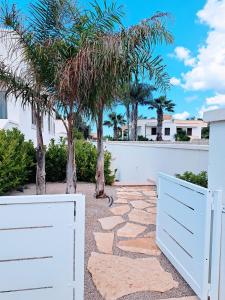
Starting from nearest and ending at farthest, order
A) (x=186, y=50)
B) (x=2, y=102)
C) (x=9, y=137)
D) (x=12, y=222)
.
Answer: (x=12, y=222) < (x=9, y=137) < (x=2, y=102) < (x=186, y=50)

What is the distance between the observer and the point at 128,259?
362cm

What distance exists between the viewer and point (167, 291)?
290cm

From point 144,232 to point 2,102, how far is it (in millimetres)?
7821

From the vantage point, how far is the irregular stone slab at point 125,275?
2916 mm

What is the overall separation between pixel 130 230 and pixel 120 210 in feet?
4.12

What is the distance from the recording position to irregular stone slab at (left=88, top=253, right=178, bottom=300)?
2916 millimetres

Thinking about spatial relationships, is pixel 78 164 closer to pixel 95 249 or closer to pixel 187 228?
pixel 95 249

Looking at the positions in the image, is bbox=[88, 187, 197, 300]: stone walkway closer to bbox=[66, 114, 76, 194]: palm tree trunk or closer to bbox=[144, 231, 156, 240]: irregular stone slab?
bbox=[144, 231, 156, 240]: irregular stone slab

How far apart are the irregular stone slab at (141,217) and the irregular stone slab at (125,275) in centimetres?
158

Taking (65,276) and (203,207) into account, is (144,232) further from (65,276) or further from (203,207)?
(65,276)

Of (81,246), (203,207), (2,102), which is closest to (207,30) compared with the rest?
(2,102)

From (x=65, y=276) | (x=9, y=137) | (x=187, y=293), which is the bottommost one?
(x=187, y=293)

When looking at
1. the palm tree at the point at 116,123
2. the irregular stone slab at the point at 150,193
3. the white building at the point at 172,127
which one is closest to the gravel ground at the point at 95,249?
the irregular stone slab at the point at 150,193

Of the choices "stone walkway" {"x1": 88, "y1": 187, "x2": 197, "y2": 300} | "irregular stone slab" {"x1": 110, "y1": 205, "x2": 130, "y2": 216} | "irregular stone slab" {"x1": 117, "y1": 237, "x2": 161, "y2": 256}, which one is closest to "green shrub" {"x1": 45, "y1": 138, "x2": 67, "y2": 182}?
"irregular stone slab" {"x1": 110, "y1": 205, "x2": 130, "y2": 216}
